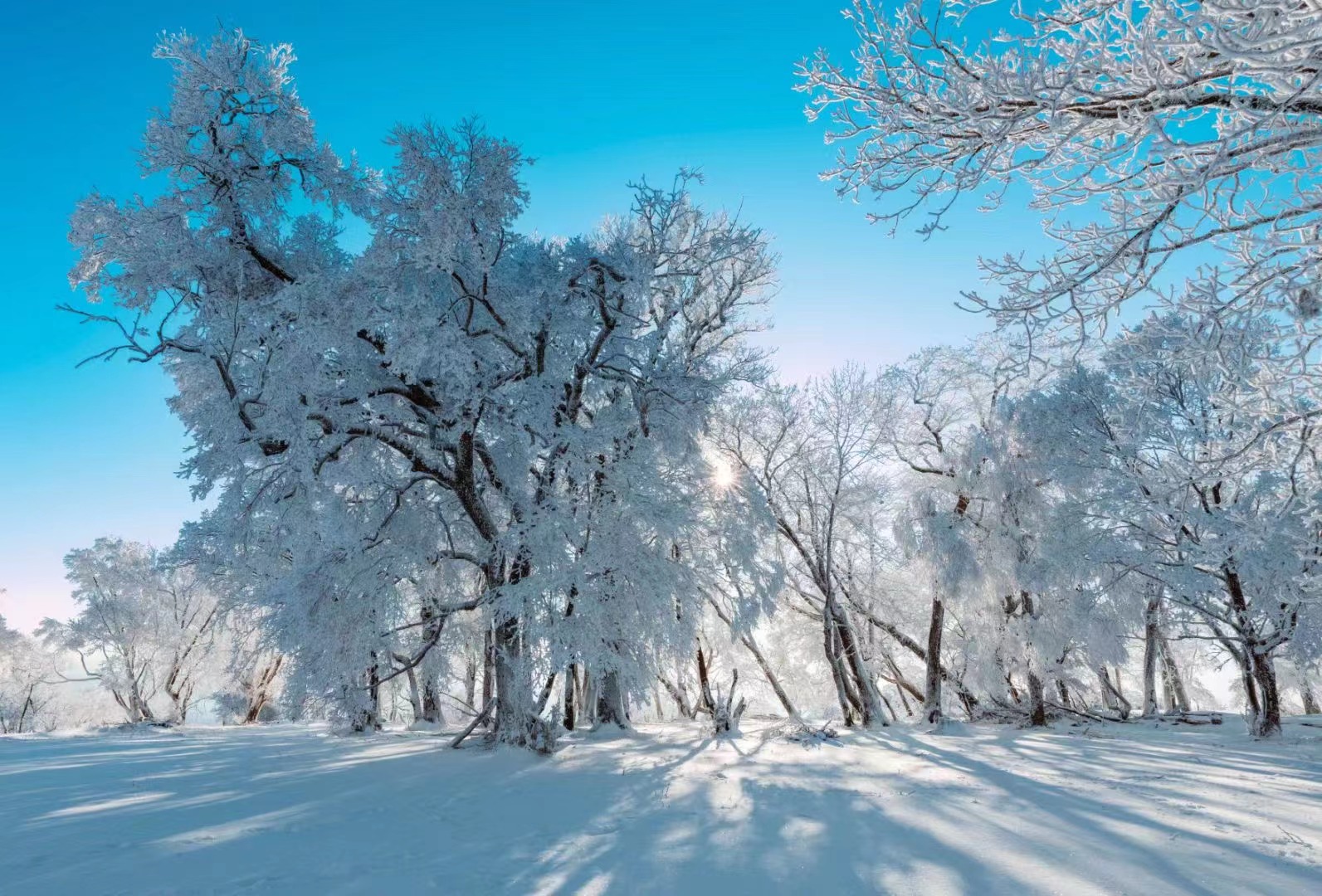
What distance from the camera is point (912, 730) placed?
43.9 ft

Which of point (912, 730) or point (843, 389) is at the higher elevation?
point (843, 389)

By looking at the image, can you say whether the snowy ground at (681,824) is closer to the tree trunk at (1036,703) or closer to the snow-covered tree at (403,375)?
the snow-covered tree at (403,375)

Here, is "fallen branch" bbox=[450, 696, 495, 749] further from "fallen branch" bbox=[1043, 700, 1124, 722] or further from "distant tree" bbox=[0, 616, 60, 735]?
"distant tree" bbox=[0, 616, 60, 735]

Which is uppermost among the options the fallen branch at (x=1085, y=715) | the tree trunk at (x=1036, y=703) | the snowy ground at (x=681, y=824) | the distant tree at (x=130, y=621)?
the distant tree at (x=130, y=621)

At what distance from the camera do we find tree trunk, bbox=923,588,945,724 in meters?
15.0

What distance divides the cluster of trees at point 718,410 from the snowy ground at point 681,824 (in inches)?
80.2

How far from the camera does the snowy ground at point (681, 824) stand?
3.93 meters

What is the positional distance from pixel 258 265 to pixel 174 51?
111 inches

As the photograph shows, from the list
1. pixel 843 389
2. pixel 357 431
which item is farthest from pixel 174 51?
pixel 843 389

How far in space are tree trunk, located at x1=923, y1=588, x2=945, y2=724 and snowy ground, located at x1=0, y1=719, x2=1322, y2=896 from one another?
5212 millimetres

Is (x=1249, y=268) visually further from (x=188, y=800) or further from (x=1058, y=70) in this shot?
(x=188, y=800)

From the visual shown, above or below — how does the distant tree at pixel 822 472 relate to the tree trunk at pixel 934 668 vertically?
above

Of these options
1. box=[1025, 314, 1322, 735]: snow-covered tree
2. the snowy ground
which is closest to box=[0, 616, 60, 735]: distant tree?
the snowy ground

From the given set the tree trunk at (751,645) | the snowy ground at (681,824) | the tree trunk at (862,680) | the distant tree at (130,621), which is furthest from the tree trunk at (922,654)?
the distant tree at (130,621)
